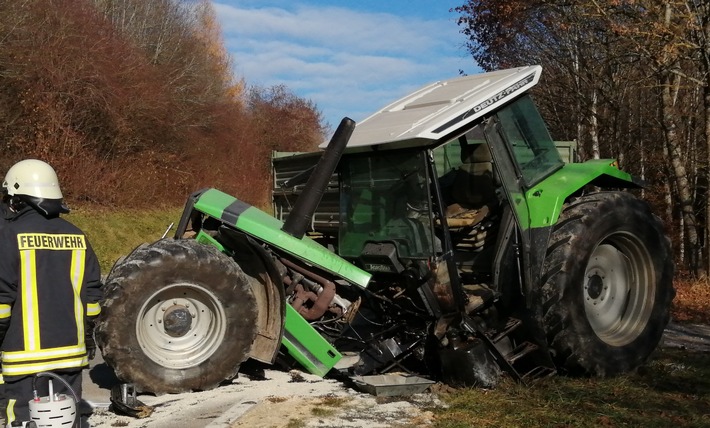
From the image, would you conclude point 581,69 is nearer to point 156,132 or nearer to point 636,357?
point 156,132

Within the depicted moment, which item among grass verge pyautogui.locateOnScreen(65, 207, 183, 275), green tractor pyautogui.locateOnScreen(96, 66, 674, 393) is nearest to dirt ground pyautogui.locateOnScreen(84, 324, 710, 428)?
green tractor pyautogui.locateOnScreen(96, 66, 674, 393)

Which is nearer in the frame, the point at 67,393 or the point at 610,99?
the point at 67,393

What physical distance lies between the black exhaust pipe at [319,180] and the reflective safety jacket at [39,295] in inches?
92.3

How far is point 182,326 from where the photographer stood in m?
6.02

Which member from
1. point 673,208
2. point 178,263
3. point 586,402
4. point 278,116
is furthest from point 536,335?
point 278,116

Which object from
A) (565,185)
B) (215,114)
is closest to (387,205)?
(565,185)

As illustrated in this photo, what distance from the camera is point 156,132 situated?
23.9 meters

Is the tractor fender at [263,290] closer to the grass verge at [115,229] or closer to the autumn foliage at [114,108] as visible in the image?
the grass verge at [115,229]

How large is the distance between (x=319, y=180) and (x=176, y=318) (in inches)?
60.4

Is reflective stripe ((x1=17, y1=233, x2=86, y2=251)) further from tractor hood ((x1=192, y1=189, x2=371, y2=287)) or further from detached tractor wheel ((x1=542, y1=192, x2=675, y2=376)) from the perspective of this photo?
detached tractor wheel ((x1=542, y1=192, x2=675, y2=376))

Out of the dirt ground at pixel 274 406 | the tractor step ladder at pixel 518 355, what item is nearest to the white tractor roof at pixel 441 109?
the tractor step ladder at pixel 518 355

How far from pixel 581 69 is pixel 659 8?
933cm

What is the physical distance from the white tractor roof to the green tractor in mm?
20

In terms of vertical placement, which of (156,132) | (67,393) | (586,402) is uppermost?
(156,132)
